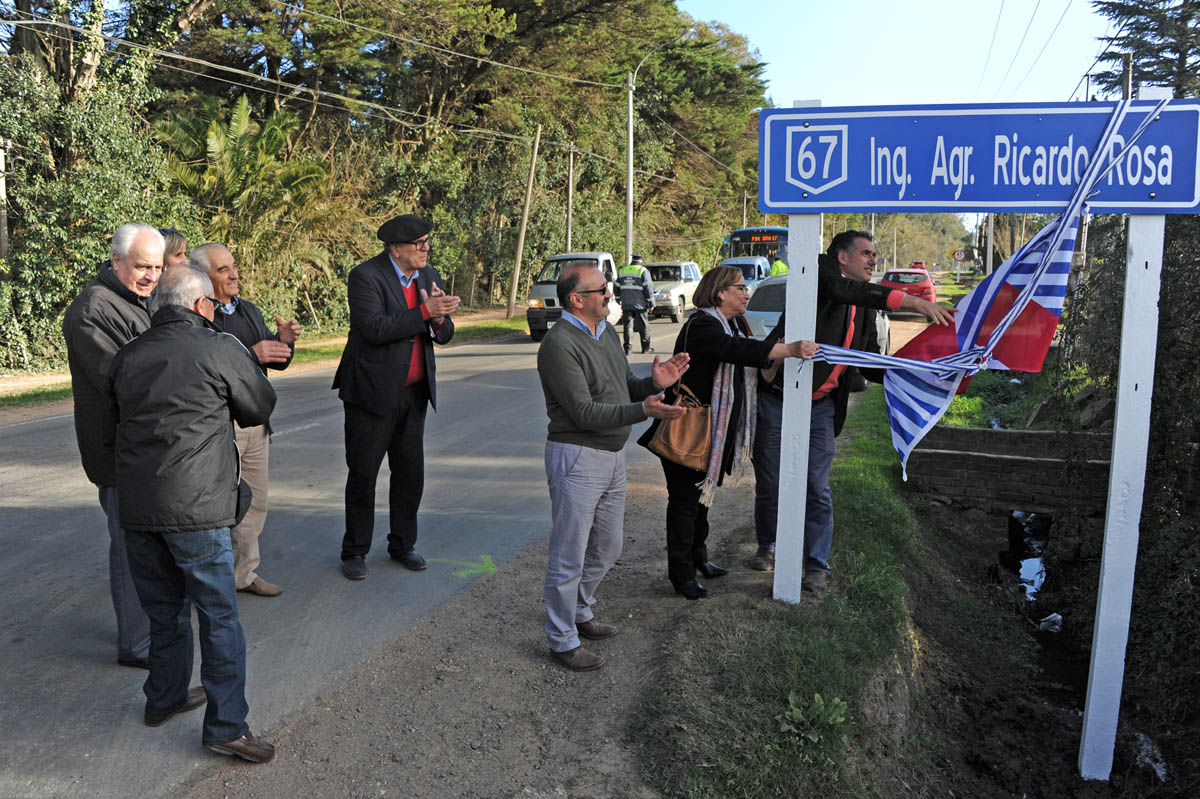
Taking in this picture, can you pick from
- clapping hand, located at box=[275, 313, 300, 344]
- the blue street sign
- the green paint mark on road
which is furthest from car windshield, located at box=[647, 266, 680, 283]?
clapping hand, located at box=[275, 313, 300, 344]

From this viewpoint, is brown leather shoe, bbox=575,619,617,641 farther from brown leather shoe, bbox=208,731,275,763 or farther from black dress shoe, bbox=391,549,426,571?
brown leather shoe, bbox=208,731,275,763

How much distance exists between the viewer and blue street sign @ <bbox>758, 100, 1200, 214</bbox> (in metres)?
3.92

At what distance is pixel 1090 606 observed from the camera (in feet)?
21.2

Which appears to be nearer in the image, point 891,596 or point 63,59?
point 891,596

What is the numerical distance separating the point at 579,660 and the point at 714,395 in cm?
157

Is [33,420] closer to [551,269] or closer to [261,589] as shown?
[261,589]

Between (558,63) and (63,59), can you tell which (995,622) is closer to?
(63,59)

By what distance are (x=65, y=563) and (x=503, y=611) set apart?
2841 mm

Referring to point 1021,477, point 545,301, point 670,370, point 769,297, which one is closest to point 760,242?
point 545,301

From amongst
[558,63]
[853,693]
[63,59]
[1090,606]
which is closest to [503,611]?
[853,693]

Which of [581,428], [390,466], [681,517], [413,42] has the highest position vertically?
[413,42]

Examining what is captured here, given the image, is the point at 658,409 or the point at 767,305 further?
the point at 767,305

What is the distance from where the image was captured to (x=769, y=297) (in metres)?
14.6

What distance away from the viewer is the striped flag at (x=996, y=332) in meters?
4.07
